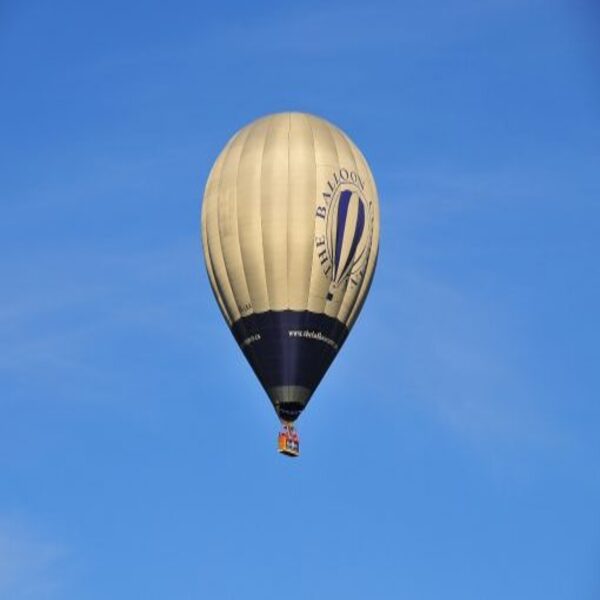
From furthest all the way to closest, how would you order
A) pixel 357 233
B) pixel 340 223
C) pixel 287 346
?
pixel 357 233 → pixel 340 223 → pixel 287 346

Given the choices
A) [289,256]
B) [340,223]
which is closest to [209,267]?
[289,256]

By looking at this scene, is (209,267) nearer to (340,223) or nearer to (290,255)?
(290,255)

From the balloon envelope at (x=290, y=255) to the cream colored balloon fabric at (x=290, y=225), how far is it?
0.04m

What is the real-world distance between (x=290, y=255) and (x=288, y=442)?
268 inches

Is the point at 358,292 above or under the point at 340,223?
under

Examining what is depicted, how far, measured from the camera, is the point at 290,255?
13088cm

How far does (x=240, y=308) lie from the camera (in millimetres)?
131625

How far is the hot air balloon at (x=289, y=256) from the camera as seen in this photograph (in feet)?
429

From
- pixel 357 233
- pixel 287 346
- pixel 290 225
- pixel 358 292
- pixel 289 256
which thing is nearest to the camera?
pixel 287 346

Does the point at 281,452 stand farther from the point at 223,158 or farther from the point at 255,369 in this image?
the point at 223,158

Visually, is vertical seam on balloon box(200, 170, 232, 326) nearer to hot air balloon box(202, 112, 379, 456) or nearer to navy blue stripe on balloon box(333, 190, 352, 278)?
hot air balloon box(202, 112, 379, 456)

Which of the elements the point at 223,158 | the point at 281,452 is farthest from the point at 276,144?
the point at 281,452

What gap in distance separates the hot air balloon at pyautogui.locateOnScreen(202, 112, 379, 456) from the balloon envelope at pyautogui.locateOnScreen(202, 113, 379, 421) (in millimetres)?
36

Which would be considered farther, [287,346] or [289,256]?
[289,256]
